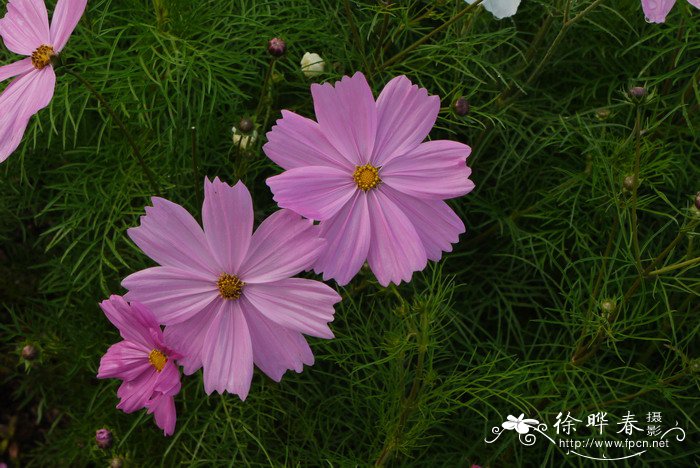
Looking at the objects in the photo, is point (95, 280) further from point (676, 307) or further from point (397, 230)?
point (676, 307)

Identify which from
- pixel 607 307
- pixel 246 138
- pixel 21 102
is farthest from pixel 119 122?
pixel 607 307

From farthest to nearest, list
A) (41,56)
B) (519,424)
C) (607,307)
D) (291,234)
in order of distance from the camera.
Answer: (519,424), (607,307), (41,56), (291,234)

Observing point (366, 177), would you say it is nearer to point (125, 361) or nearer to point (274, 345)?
point (274, 345)

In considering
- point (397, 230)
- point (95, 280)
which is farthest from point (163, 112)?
point (397, 230)

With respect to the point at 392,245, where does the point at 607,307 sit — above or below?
above

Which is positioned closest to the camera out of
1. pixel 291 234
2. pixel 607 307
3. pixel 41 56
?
pixel 291 234

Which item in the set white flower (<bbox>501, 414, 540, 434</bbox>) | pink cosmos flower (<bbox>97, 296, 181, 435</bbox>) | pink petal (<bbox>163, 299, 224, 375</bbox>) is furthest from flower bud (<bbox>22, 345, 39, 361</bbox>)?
white flower (<bbox>501, 414, 540, 434</bbox>)
